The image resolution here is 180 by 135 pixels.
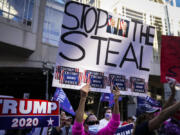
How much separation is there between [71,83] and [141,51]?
1.79 m

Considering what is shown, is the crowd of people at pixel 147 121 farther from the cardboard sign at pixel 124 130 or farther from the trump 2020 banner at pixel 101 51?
the cardboard sign at pixel 124 130

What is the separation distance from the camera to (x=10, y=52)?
9.70 m

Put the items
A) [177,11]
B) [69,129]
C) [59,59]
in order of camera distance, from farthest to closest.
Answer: [177,11] < [69,129] < [59,59]

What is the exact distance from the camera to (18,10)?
9.43 meters

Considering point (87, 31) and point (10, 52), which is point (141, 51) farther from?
point (10, 52)

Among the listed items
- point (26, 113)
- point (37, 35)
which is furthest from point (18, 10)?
point (26, 113)

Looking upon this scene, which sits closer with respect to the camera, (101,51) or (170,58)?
(101,51)

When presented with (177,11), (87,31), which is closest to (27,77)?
(87,31)

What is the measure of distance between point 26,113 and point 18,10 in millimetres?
7526

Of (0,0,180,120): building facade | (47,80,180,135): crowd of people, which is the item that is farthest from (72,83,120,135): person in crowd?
(0,0,180,120): building facade

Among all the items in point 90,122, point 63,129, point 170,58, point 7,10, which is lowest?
point 63,129

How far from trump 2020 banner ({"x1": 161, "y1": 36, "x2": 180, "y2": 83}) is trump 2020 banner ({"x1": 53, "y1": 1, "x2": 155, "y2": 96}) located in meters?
0.41

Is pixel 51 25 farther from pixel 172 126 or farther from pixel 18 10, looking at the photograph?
pixel 172 126

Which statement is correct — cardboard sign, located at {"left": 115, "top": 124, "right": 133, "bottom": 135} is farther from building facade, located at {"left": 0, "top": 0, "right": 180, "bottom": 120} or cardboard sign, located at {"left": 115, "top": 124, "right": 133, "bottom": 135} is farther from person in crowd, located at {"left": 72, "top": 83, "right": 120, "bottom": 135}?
building facade, located at {"left": 0, "top": 0, "right": 180, "bottom": 120}
